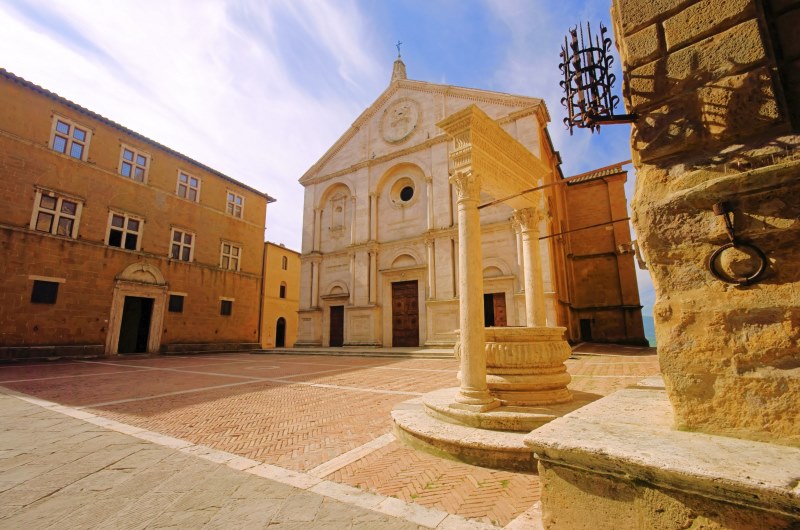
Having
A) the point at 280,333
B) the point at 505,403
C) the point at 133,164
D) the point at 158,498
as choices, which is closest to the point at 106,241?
the point at 133,164

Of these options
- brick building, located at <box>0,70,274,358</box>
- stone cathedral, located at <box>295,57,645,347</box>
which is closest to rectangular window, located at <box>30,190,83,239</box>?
brick building, located at <box>0,70,274,358</box>

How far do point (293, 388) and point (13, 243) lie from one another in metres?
15.6

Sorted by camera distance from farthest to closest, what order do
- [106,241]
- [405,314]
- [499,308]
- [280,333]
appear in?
[280,333] < [405,314] < [106,241] < [499,308]

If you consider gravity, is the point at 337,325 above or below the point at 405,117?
below

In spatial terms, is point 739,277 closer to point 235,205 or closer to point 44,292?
point 44,292

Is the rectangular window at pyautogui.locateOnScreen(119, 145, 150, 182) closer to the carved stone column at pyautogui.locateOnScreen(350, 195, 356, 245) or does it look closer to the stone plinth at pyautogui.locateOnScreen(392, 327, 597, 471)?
the carved stone column at pyautogui.locateOnScreen(350, 195, 356, 245)

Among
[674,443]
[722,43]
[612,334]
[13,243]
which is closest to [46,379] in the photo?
[13,243]

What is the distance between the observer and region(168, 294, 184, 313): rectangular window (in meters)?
20.6

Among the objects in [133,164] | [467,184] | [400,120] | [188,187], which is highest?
[400,120]

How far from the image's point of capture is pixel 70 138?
1730 centimetres

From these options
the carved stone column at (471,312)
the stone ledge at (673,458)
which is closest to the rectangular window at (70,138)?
the carved stone column at (471,312)

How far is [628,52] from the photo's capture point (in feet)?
8.60

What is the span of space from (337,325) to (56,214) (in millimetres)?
14483

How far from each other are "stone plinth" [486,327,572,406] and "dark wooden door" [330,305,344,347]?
1780 cm
